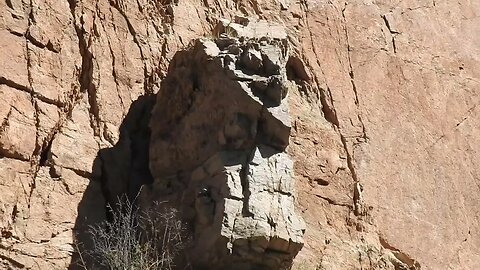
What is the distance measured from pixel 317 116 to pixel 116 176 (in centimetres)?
234

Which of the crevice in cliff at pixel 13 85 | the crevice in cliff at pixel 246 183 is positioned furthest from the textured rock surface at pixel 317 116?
the crevice in cliff at pixel 246 183

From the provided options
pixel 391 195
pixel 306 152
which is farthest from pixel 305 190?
pixel 391 195

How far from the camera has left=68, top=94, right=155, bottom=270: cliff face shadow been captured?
9.75m

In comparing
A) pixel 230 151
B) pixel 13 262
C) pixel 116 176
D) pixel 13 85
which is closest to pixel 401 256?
pixel 230 151

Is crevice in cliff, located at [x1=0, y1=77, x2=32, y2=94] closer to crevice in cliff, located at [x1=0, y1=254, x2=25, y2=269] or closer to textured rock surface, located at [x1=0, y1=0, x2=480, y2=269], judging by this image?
textured rock surface, located at [x1=0, y1=0, x2=480, y2=269]

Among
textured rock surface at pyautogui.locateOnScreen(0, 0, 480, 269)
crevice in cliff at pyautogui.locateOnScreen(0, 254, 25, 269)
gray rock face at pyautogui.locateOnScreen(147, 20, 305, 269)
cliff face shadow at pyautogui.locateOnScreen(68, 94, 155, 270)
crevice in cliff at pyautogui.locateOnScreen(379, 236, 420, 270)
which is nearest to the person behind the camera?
gray rock face at pyautogui.locateOnScreen(147, 20, 305, 269)

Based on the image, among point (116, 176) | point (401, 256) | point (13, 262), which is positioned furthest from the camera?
point (401, 256)

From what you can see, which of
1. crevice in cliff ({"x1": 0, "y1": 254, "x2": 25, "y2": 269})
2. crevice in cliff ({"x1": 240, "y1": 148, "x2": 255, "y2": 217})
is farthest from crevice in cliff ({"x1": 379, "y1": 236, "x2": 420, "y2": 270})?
crevice in cliff ({"x1": 0, "y1": 254, "x2": 25, "y2": 269})

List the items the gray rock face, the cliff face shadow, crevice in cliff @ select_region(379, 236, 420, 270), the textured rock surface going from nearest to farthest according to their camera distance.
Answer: the gray rock face, the cliff face shadow, the textured rock surface, crevice in cliff @ select_region(379, 236, 420, 270)

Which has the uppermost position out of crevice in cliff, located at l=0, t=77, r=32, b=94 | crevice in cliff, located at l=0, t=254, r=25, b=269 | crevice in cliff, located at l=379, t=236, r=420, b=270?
crevice in cliff, located at l=0, t=77, r=32, b=94

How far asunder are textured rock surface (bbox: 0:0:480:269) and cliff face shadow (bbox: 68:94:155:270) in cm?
2

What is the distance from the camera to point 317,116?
11617mm

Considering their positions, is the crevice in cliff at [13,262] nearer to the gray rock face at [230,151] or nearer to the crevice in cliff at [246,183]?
the gray rock face at [230,151]

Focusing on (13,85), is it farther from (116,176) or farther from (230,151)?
(230,151)
